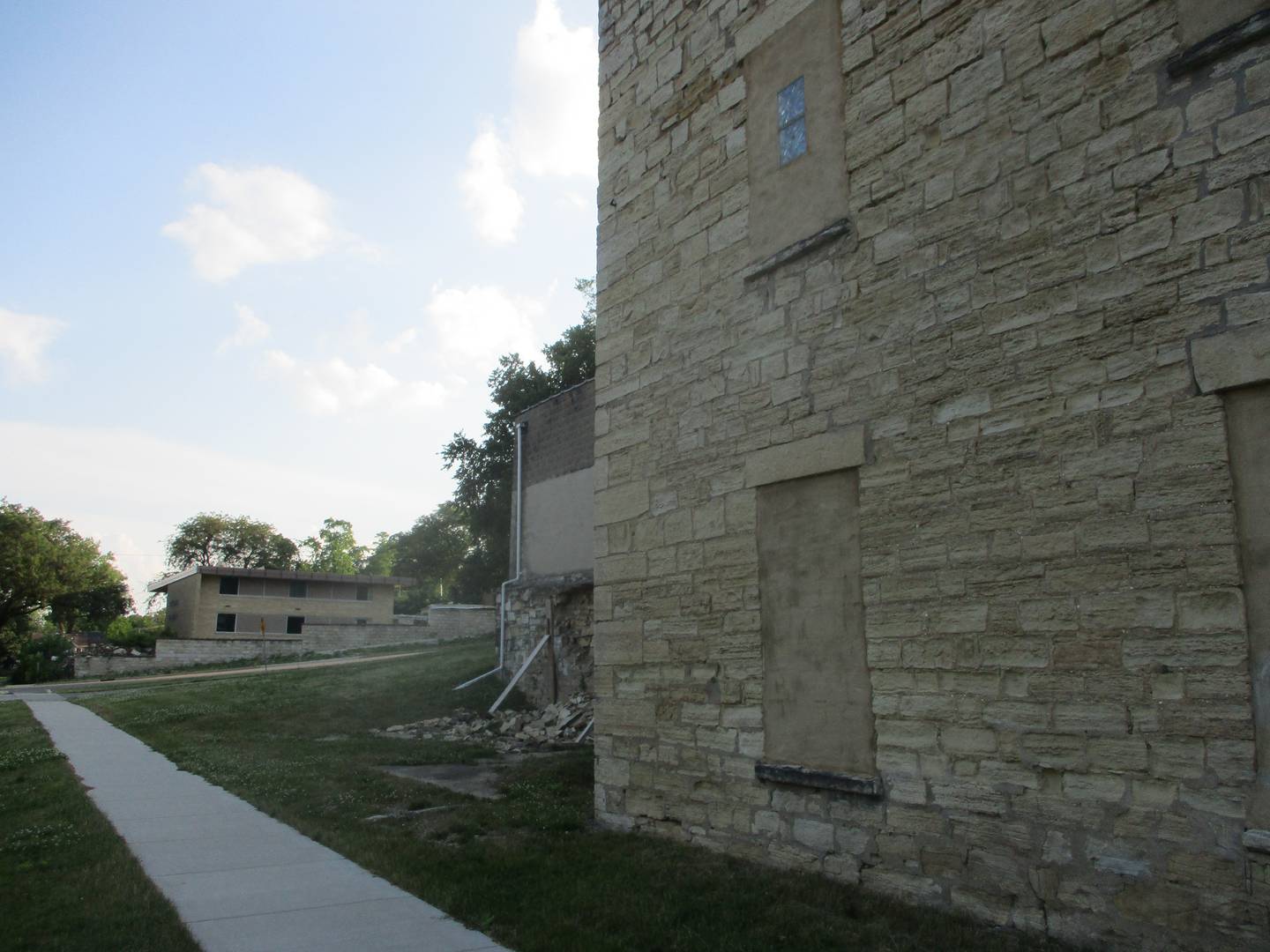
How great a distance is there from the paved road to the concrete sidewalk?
785 inches

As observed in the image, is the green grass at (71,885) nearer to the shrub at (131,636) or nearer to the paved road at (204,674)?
the paved road at (204,674)

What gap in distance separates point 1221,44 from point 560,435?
14758 millimetres

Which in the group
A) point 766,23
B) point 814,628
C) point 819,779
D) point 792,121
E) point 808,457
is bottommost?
point 819,779

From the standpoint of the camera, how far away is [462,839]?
6559 mm

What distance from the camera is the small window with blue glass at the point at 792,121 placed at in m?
6.34

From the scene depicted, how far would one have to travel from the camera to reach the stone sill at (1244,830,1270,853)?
143 inches

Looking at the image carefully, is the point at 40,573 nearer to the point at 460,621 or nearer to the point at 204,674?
the point at 204,674

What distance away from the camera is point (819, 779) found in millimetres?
5473

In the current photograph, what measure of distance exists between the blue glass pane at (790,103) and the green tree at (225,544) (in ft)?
210

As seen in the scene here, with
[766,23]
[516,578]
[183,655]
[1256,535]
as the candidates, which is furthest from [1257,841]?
[183,655]

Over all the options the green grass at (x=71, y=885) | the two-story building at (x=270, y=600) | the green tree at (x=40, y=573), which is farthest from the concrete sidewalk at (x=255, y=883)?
the green tree at (x=40, y=573)

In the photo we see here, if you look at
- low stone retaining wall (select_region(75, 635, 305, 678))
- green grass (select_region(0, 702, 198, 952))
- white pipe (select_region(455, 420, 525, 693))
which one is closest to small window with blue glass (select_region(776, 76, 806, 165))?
green grass (select_region(0, 702, 198, 952))

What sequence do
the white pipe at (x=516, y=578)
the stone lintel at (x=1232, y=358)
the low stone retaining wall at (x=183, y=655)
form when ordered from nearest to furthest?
the stone lintel at (x=1232, y=358)
the white pipe at (x=516, y=578)
the low stone retaining wall at (x=183, y=655)

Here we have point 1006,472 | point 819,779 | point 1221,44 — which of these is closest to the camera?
point 1221,44
